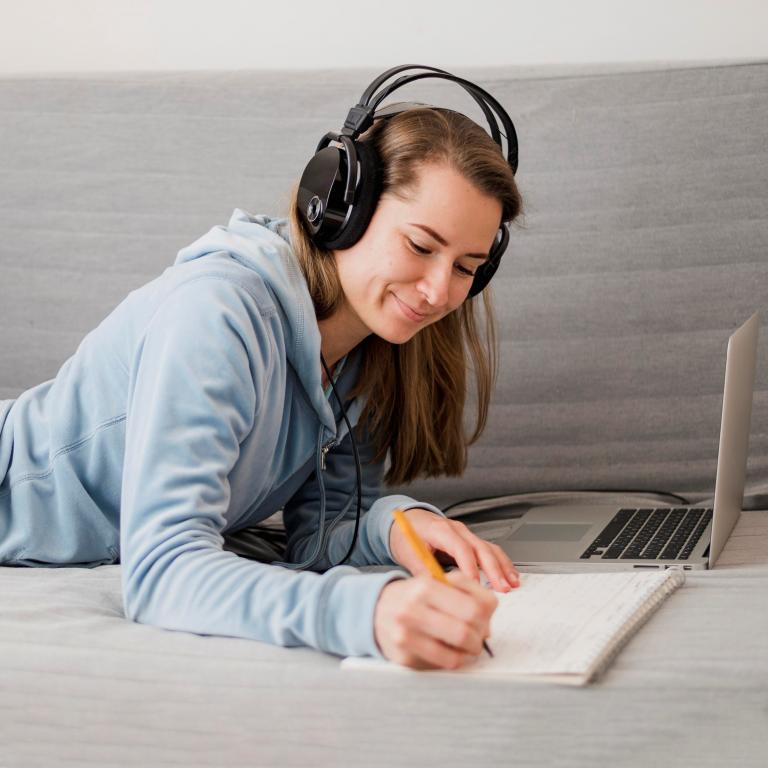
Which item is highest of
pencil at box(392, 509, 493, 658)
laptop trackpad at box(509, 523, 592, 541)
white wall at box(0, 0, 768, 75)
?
white wall at box(0, 0, 768, 75)

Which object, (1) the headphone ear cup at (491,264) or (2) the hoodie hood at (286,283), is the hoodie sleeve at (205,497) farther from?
(1) the headphone ear cup at (491,264)

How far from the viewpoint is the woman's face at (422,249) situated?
113 cm

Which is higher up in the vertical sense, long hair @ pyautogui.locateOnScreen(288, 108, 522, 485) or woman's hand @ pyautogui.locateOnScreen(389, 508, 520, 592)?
long hair @ pyautogui.locateOnScreen(288, 108, 522, 485)

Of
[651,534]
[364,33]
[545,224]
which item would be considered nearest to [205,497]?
[651,534]

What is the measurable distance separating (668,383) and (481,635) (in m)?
0.89

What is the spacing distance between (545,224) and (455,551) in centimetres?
67

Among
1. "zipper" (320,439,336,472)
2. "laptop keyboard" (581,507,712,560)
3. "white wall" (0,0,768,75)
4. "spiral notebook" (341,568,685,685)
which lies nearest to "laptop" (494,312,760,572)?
"laptop keyboard" (581,507,712,560)

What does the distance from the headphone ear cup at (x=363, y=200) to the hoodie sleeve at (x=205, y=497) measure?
132 mm

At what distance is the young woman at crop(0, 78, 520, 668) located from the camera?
897mm

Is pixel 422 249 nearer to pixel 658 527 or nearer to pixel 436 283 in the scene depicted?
pixel 436 283

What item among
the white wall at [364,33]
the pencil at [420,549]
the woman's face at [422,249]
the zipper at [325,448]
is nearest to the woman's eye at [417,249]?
the woman's face at [422,249]

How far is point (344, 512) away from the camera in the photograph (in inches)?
52.5

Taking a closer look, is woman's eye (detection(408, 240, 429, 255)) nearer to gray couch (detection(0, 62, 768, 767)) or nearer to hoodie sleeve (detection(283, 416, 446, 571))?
hoodie sleeve (detection(283, 416, 446, 571))

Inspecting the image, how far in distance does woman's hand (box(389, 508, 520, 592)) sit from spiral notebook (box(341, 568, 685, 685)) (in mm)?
23
